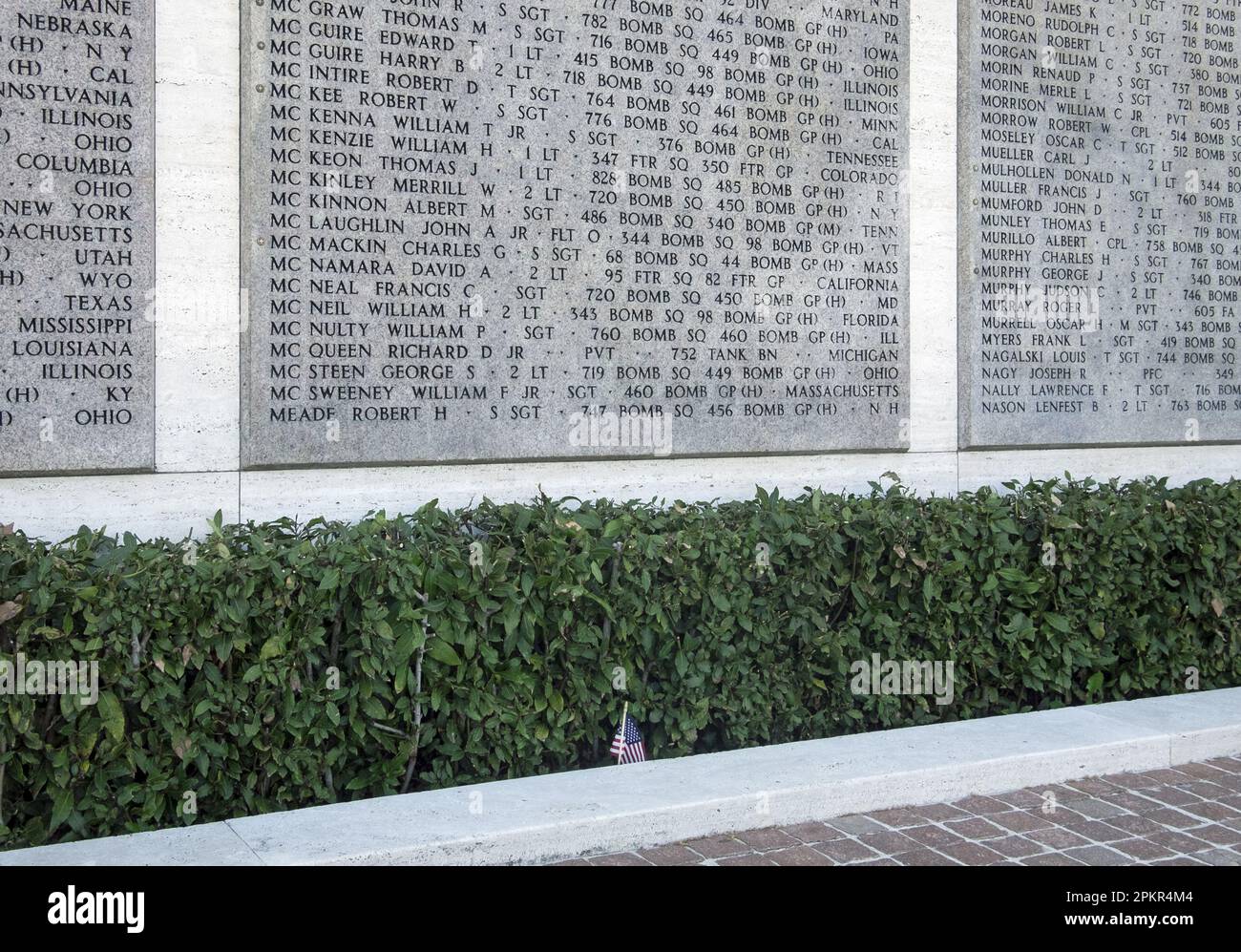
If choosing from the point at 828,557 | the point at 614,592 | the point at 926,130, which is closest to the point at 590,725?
the point at 614,592

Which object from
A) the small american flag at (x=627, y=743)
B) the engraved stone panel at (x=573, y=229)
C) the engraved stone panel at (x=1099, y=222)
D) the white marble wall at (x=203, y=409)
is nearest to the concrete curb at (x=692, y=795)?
the small american flag at (x=627, y=743)

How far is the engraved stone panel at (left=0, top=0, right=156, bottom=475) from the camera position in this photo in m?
4.80

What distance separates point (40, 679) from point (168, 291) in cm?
179

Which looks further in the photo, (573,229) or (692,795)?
(573,229)

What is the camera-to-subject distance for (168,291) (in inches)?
202

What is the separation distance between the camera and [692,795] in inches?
179

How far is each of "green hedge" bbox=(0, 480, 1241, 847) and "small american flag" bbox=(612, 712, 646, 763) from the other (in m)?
0.09

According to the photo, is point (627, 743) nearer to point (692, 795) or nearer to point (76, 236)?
point (692, 795)

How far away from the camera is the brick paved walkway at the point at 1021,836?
14.3ft

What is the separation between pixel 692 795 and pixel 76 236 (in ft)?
→ 10.9

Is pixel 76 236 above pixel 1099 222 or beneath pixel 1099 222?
beneath

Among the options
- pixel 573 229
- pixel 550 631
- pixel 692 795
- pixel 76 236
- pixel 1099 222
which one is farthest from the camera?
pixel 1099 222

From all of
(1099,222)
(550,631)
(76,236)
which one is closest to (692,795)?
(550,631)

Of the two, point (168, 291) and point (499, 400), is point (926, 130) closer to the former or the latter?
point (499, 400)
